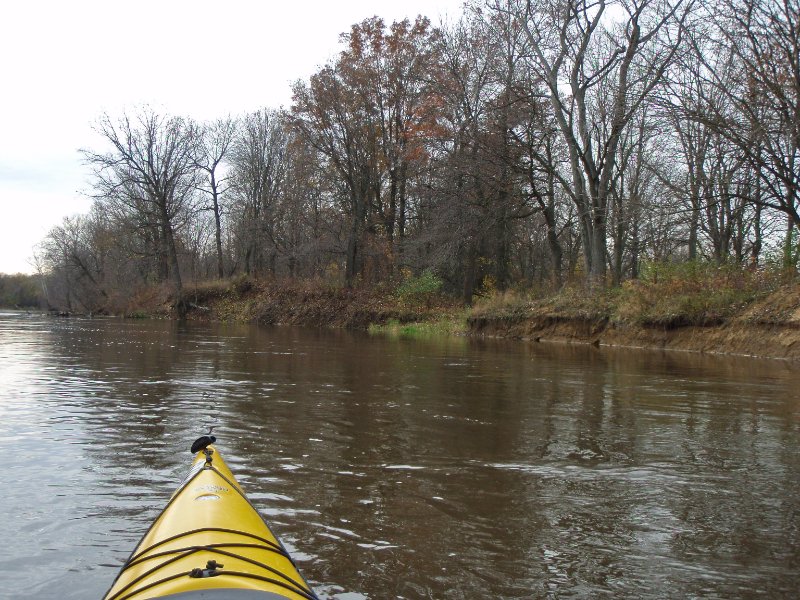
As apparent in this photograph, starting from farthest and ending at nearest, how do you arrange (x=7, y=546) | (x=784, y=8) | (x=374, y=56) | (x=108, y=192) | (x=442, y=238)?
(x=108, y=192) < (x=374, y=56) < (x=442, y=238) < (x=784, y=8) < (x=7, y=546)

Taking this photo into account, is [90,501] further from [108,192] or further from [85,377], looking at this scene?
[108,192]

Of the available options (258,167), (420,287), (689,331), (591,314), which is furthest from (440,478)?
(258,167)

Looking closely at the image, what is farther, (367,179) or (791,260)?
(367,179)

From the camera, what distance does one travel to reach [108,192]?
40.3 metres

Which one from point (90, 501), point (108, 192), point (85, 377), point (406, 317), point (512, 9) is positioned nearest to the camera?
point (90, 501)

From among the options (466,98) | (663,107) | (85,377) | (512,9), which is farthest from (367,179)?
(85,377)

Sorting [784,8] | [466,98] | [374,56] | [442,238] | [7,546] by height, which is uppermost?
[374,56]

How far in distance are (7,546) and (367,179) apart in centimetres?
3394

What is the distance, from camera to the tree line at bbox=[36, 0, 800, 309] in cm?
1773

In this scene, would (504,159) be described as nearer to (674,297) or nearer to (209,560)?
(674,297)

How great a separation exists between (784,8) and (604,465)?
1535 centimetres

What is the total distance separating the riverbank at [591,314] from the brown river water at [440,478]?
627cm

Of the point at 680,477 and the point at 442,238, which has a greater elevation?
the point at 442,238

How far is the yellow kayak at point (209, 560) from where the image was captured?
8.18 ft
